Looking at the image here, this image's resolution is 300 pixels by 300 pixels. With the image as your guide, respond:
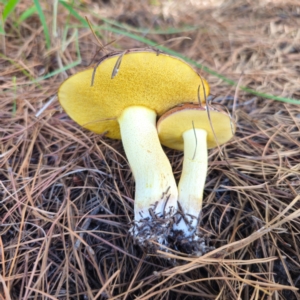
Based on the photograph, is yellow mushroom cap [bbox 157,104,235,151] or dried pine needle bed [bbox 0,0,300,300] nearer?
dried pine needle bed [bbox 0,0,300,300]

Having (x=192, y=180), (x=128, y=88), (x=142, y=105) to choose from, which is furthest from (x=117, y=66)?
(x=192, y=180)

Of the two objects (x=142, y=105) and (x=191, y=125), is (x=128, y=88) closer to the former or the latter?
(x=142, y=105)

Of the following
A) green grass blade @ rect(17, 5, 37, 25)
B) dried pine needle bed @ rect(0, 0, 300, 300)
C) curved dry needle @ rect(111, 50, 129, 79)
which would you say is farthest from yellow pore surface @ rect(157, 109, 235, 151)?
green grass blade @ rect(17, 5, 37, 25)

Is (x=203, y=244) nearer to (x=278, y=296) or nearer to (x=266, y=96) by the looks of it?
(x=278, y=296)

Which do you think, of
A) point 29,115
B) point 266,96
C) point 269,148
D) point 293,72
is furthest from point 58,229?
point 293,72

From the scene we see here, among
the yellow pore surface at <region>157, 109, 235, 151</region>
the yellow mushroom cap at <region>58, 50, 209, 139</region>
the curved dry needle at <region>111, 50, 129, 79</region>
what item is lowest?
the yellow pore surface at <region>157, 109, 235, 151</region>

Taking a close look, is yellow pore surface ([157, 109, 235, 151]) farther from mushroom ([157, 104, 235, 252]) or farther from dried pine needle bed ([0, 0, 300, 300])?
dried pine needle bed ([0, 0, 300, 300])

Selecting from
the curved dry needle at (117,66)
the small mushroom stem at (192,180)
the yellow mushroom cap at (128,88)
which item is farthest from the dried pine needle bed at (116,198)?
the curved dry needle at (117,66)
